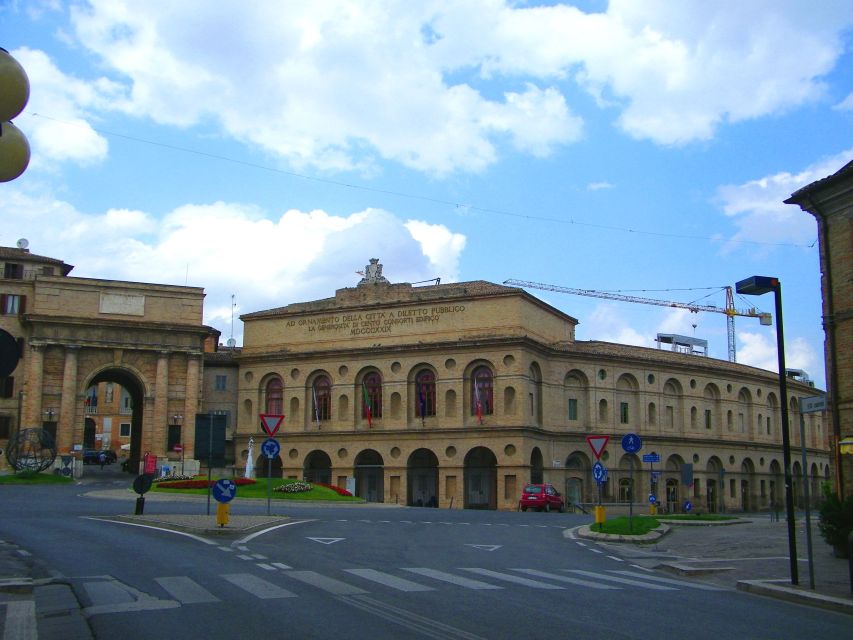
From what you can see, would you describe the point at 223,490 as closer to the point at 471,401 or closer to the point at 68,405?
the point at 471,401

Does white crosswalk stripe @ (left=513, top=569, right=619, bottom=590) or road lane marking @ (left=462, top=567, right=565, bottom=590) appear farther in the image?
white crosswalk stripe @ (left=513, top=569, right=619, bottom=590)

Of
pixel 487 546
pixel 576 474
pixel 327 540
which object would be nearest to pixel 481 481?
pixel 576 474

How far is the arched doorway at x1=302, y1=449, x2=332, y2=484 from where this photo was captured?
221 feet

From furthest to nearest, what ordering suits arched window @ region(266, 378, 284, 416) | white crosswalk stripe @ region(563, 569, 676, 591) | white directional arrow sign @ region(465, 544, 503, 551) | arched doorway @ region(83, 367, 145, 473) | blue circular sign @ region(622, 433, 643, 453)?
arched doorway @ region(83, 367, 145, 473), arched window @ region(266, 378, 284, 416), blue circular sign @ region(622, 433, 643, 453), white directional arrow sign @ region(465, 544, 503, 551), white crosswalk stripe @ region(563, 569, 676, 591)

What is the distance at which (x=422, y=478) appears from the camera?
2525 inches

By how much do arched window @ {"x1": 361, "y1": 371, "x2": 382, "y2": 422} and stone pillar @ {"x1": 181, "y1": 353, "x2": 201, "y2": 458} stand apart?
12.0m

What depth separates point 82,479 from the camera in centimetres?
6150

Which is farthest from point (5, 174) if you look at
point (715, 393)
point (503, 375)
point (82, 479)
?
point (715, 393)

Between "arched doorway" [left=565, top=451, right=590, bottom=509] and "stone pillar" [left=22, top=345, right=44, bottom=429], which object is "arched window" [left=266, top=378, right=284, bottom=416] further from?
"arched doorway" [left=565, top=451, right=590, bottom=509]

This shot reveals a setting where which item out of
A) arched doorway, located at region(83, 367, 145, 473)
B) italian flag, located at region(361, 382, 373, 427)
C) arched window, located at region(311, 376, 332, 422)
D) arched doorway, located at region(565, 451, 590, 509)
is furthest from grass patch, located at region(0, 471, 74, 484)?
arched doorway, located at region(83, 367, 145, 473)

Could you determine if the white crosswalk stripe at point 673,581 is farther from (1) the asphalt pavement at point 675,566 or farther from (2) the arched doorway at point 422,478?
(2) the arched doorway at point 422,478

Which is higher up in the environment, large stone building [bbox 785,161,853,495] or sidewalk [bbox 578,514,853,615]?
large stone building [bbox 785,161,853,495]

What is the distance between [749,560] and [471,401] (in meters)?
41.5

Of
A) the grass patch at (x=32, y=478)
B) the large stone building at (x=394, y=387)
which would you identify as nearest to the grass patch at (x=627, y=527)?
the large stone building at (x=394, y=387)
